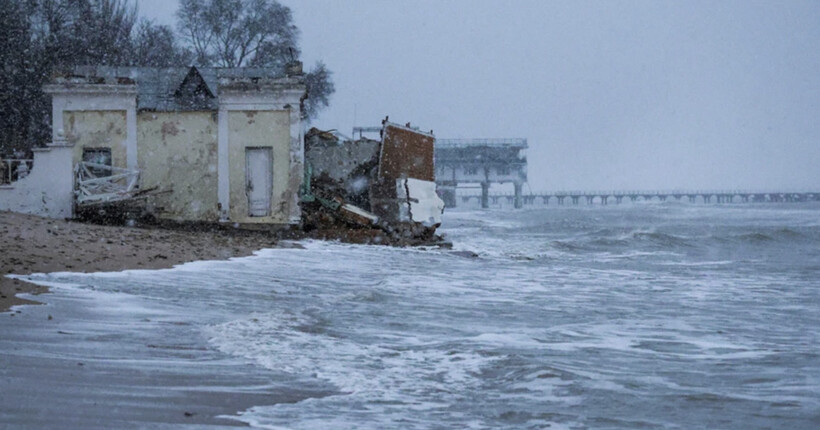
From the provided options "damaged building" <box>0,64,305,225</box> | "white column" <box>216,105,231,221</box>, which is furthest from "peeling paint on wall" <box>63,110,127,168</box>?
"white column" <box>216,105,231,221</box>

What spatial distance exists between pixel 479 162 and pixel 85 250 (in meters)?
93.0

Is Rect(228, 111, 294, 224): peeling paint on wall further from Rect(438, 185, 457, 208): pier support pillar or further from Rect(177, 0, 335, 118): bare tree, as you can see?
Rect(438, 185, 457, 208): pier support pillar

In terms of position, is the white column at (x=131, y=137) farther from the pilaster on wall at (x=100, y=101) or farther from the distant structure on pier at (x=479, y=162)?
the distant structure on pier at (x=479, y=162)

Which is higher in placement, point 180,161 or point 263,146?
point 263,146

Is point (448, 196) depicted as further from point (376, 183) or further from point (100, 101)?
point (100, 101)

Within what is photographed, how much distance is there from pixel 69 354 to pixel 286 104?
18290 millimetres

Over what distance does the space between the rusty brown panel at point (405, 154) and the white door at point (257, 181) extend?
3.61 metres

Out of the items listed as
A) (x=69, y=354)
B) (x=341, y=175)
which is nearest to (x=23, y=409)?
(x=69, y=354)

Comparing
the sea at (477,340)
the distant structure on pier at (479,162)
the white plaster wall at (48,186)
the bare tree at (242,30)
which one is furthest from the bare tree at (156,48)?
the distant structure on pier at (479,162)

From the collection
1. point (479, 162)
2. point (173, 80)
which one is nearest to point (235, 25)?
point (173, 80)

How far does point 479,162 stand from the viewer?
104312mm

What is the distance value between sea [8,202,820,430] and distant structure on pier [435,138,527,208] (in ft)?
290

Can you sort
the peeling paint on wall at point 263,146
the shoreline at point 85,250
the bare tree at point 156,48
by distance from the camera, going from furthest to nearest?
the bare tree at point 156,48, the peeling paint on wall at point 263,146, the shoreline at point 85,250

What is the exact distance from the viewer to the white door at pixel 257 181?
23891mm
